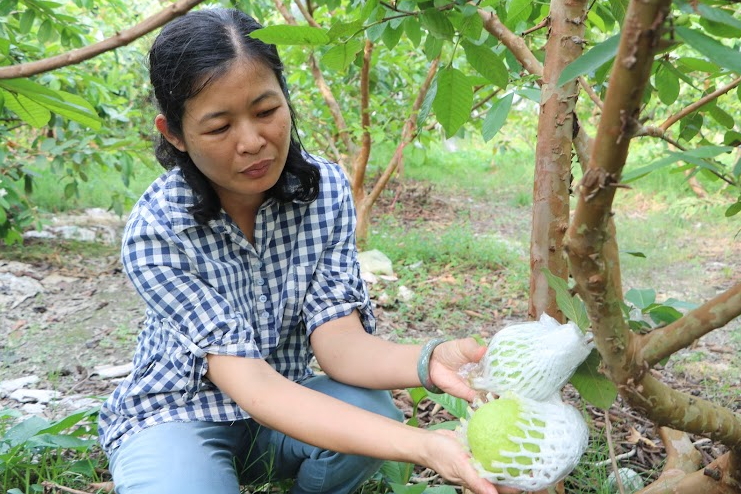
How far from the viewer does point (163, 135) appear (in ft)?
5.21

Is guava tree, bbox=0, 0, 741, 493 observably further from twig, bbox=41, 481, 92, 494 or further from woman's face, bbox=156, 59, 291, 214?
twig, bbox=41, 481, 92, 494

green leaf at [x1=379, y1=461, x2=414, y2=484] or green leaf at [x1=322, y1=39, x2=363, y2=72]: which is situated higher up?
green leaf at [x1=322, y1=39, x2=363, y2=72]

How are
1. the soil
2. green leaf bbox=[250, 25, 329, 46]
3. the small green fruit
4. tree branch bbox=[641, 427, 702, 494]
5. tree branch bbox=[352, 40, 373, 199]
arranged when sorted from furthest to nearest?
tree branch bbox=[352, 40, 373, 199], the soil, tree branch bbox=[641, 427, 702, 494], the small green fruit, green leaf bbox=[250, 25, 329, 46]

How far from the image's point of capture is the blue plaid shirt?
151 cm

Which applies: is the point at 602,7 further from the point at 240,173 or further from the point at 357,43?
the point at 240,173

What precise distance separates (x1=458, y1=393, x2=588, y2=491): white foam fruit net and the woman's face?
70 cm

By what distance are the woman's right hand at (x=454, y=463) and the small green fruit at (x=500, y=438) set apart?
3cm

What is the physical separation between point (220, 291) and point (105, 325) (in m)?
1.87

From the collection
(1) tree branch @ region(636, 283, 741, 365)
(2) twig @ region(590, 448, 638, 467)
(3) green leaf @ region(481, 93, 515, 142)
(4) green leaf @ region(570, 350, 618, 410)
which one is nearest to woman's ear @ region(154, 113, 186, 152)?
(3) green leaf @ region(481, 93, 515, 142)

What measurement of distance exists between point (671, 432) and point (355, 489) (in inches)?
31.1

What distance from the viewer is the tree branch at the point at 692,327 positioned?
2.60 feet

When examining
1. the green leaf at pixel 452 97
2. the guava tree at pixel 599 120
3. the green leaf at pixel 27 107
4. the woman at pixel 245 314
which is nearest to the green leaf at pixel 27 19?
the guava tree at pixel 599 120

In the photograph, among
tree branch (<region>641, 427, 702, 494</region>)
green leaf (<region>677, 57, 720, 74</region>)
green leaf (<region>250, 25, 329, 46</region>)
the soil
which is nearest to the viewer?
green leaf (<region>250, 25, 329, 46</region>)

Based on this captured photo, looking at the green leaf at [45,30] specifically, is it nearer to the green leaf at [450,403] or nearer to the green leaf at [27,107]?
the green leaf at [27,107]
